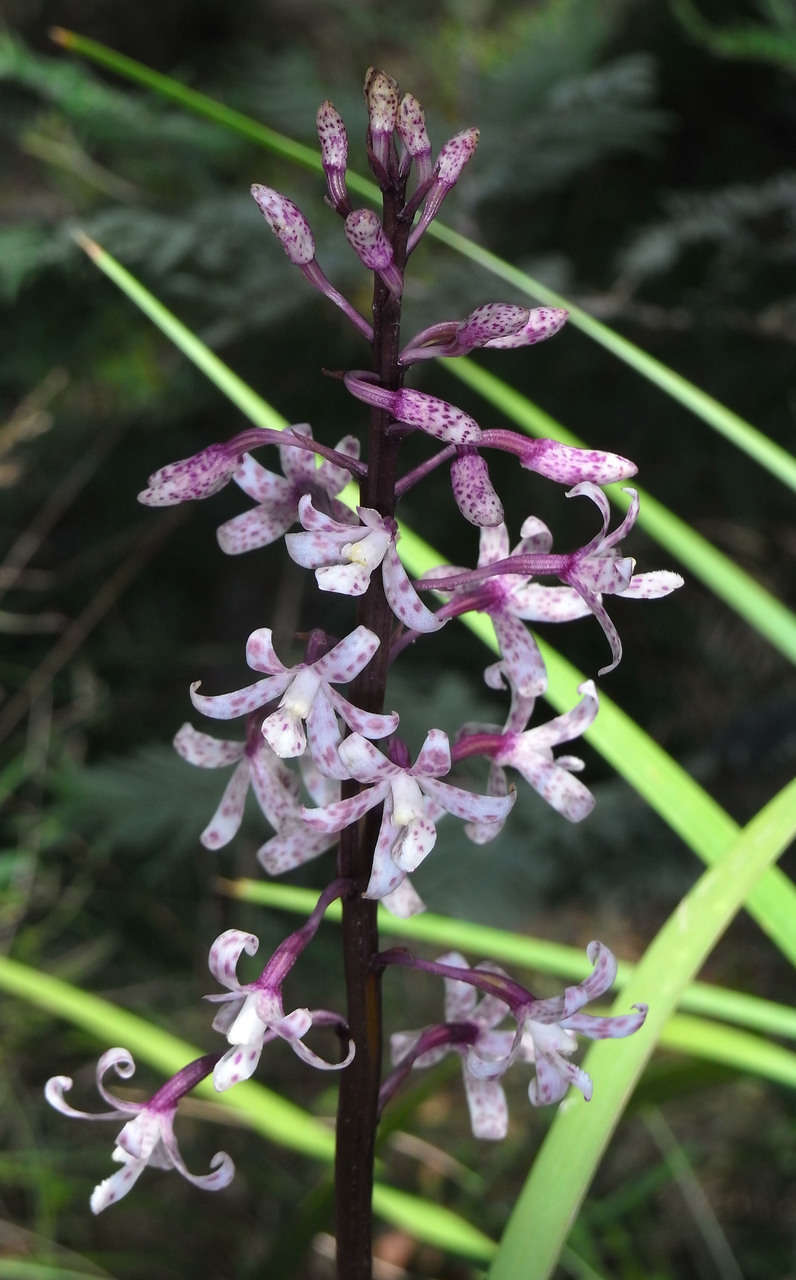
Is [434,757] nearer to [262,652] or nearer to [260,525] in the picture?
[262,652]

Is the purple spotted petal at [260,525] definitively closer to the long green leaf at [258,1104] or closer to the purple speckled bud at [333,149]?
the purple speckled bud at [333,149]

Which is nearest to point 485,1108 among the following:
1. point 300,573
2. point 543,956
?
point 543,956

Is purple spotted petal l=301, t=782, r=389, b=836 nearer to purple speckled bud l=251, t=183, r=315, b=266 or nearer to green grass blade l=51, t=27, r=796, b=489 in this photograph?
purple speckled bud l=251, t=183, r=315, b=266

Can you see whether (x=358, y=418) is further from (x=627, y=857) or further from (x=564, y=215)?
(x=627, y=857)

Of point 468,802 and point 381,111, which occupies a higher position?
point 381,111

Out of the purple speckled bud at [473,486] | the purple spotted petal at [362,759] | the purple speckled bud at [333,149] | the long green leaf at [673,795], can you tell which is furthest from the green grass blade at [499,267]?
the purple spotted petal at [362,759]

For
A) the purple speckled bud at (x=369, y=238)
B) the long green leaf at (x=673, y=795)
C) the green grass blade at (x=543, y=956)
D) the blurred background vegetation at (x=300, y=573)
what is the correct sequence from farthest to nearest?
the blurred background vegetation at (x=300, y=573) → the green grass blade at (x=543, y=956) → the long green leaf at (x=673, y=795) → the purple speckled bud at (x=369, y=238)
